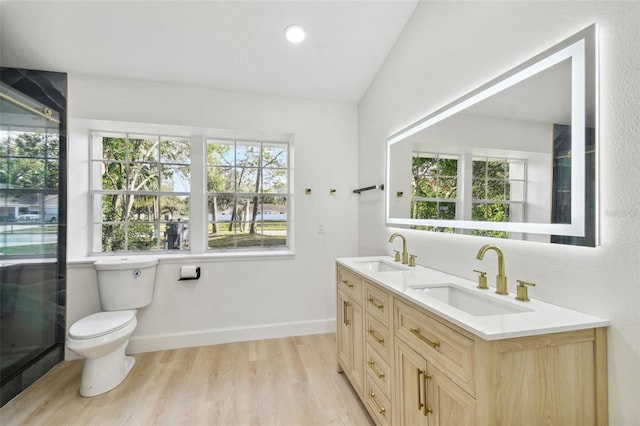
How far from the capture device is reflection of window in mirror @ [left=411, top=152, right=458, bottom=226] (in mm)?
1669

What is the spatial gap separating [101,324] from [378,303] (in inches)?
75.8

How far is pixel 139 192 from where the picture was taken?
261 cm

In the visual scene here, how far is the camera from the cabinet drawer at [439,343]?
2.90 ft

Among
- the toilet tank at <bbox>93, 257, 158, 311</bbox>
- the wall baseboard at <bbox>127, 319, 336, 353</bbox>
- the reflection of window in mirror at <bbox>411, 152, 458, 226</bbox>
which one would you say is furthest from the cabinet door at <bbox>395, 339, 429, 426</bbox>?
the toilet tank at <bbox>93, 257, 158, 311</bbox>

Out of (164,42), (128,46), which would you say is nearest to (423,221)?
(164,42)

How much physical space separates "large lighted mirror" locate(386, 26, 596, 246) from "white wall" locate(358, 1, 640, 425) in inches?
1.7

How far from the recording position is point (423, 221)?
6.20 feet

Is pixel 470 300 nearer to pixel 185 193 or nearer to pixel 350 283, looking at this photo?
pixel 350 283

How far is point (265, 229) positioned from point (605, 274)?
253cm

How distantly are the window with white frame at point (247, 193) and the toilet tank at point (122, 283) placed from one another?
25.9 inches

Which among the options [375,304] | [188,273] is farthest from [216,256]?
[375,304]

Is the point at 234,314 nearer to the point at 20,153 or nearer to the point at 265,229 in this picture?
the point at 265,229

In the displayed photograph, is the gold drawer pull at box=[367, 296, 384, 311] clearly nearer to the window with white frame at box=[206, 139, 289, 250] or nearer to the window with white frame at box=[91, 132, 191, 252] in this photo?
the window with white frame at box=[206, 139, 289, 250]

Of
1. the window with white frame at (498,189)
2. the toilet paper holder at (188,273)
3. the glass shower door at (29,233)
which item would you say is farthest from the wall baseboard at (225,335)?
the window with white frame at (498,189)
